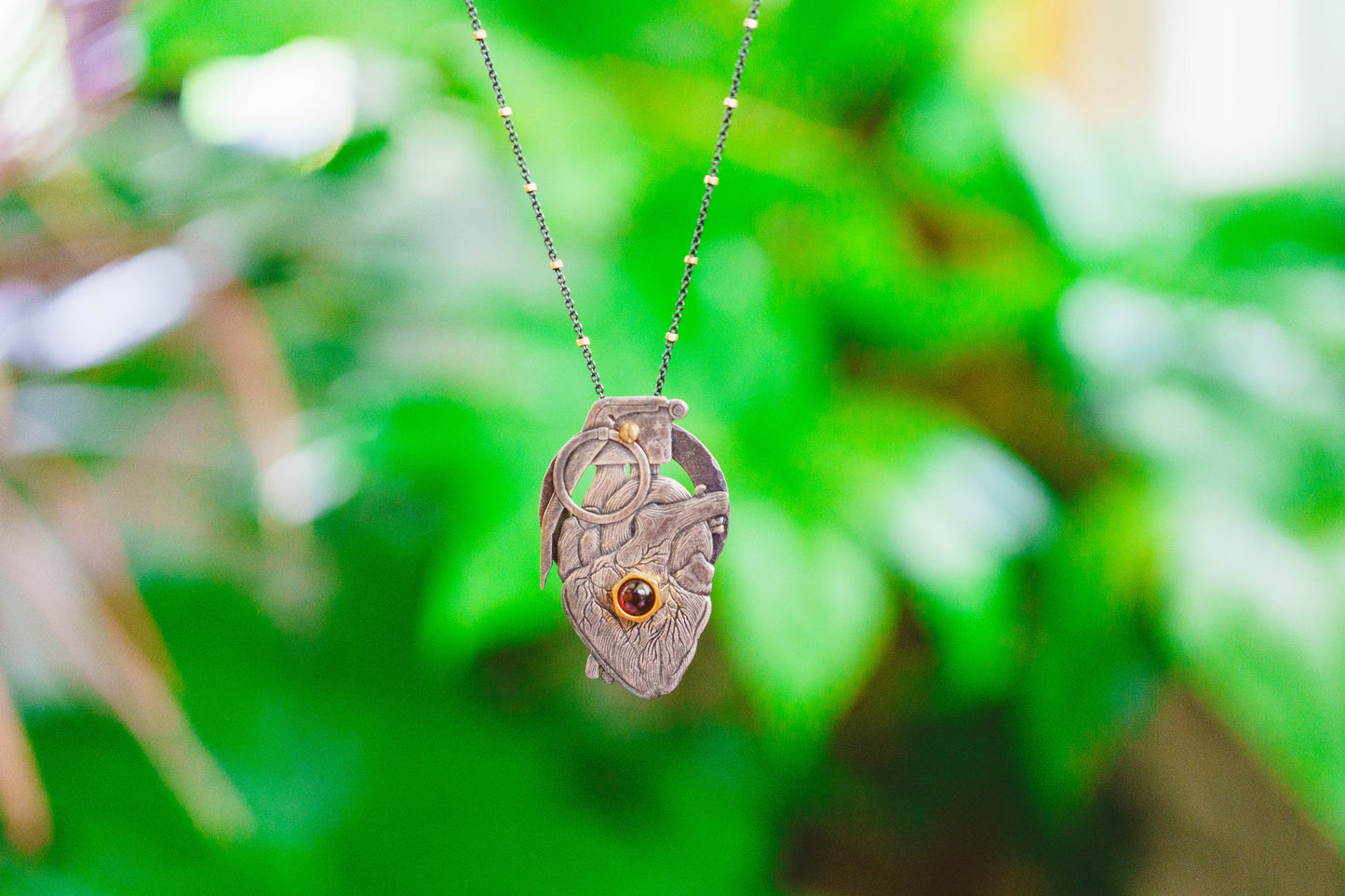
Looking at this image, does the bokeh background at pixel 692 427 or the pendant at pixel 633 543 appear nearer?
the pendant at pixel 633 543

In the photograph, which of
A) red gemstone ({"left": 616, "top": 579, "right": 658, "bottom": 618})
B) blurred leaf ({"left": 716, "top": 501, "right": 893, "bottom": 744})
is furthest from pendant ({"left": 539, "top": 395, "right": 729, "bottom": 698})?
blurred leaf ({"left": 716, "top": 501, "right": 893, "bottom": 744})

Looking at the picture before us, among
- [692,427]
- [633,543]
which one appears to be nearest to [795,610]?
[692,427]

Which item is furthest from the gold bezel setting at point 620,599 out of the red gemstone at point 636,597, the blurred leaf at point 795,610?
the blurred leaf at point 795,610

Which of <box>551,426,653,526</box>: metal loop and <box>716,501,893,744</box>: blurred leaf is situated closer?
<box>551,426,653,526</box>: metal loop

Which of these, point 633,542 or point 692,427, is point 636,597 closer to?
point 633,542

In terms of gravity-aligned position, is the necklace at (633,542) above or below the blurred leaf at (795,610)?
above

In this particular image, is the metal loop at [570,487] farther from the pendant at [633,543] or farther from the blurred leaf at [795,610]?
the blurred leaf at [795,610]

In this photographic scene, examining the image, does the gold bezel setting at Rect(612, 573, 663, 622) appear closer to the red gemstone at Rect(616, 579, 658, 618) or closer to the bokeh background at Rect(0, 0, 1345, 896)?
the red gemstone at Rect(616, 579, 658, 618)

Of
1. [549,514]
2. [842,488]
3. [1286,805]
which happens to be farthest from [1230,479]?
[549,514]
